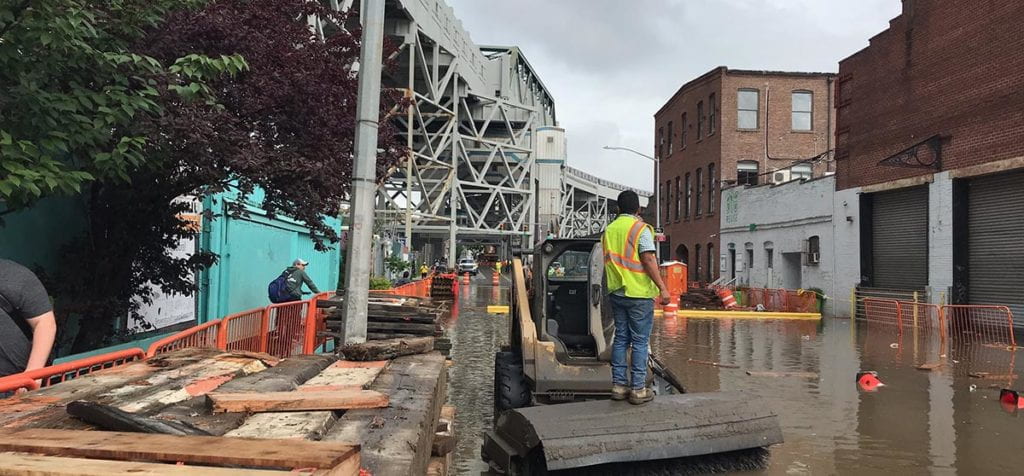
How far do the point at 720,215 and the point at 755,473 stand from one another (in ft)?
93.1

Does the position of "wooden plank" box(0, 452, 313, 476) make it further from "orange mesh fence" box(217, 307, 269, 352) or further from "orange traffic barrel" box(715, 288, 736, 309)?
"orange traffic barrel" box(715, 288, 736, 309)

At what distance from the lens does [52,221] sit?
7840mm

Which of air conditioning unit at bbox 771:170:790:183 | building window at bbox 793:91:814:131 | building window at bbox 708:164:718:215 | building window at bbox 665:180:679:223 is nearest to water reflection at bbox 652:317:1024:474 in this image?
air conditioning unit at bbox 771:170:790:183

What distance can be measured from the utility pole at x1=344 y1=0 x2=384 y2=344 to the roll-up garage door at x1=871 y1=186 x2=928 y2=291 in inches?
701

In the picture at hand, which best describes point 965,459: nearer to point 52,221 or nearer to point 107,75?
point 107,75

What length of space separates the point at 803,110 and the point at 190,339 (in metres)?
32.5

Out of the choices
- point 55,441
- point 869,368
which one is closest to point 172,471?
point 55,441

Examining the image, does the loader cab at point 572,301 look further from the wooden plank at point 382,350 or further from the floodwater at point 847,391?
the wooden plank at point 382,350

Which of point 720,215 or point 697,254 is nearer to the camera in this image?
point 720,215

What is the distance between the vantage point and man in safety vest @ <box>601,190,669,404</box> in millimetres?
4973

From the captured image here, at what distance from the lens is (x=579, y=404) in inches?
200

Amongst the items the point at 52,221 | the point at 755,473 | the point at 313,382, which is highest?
the point at 52,221

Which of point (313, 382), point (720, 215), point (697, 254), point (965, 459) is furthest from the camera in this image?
point (697, 254)

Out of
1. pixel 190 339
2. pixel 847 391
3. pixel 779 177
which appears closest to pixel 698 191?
pixel 779 177
